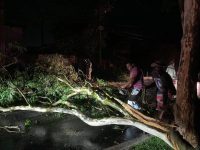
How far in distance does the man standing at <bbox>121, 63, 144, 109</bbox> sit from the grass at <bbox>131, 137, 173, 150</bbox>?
6.44 ft

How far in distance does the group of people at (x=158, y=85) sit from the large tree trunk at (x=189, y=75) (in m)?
1.86

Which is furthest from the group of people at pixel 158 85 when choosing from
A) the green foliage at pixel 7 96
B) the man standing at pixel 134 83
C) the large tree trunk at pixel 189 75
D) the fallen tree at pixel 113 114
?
the green foliage at pixel 7 96

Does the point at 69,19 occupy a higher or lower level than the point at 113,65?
higher

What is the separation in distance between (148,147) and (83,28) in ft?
39.9

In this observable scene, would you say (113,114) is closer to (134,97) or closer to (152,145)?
(152,145)

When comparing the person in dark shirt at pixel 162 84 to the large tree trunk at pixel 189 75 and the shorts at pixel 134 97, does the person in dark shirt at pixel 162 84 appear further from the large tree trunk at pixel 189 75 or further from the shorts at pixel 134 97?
the large tree trunk at pixel 189 75

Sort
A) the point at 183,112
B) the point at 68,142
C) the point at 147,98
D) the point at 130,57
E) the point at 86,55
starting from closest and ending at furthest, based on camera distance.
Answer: the point at 183,112, the point at 68,142, the point at 147,98, the point at 86,55, the point at 130,57

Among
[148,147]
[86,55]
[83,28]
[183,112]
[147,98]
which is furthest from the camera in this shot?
[83,28]

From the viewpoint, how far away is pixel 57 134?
9.00 metres

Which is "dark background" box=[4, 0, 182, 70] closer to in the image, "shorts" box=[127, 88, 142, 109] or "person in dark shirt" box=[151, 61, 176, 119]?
"shorts" box=[127, 88, 142, 109]

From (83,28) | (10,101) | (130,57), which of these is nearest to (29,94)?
(10,101)

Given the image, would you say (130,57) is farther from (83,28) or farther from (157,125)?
(157,125)

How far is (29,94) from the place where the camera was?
10930mm

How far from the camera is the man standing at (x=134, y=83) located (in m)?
9.52
